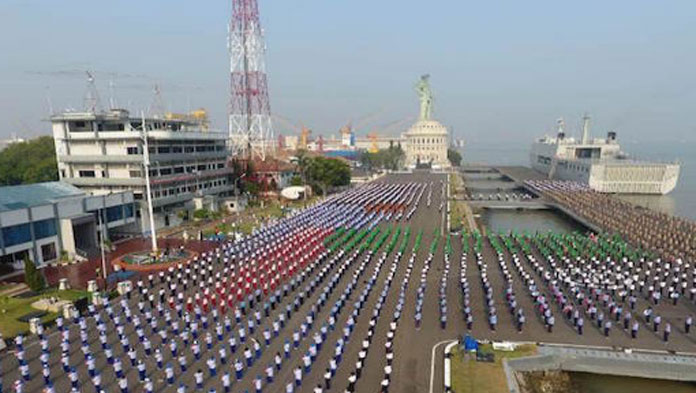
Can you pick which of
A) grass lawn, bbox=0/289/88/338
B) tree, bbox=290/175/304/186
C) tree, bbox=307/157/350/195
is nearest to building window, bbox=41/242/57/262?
grass lawn, bbox=0/289/88/338

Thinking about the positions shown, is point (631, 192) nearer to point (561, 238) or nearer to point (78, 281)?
point (561, 238)

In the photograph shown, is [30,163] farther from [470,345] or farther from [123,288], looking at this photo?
[470,345]

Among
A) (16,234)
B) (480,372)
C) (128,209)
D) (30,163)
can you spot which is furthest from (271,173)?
(480,372)

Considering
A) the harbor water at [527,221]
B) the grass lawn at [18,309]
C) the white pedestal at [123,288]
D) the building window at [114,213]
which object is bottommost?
the harbor water at [527,221]

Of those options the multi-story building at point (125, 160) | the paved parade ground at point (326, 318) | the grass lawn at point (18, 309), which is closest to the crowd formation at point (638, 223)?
the paved parade ground at point (326, 318)

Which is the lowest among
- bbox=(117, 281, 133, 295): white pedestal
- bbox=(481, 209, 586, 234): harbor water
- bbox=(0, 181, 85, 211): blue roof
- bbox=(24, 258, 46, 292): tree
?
bbox=(481, 209, 586, 234): harbor water

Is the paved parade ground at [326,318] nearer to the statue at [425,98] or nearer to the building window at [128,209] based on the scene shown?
the building window at [128,209]

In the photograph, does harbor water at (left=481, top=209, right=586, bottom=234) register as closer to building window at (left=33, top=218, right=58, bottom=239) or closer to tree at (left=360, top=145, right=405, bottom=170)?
building window at (left=33, top=218, right=58, bottom=239)
